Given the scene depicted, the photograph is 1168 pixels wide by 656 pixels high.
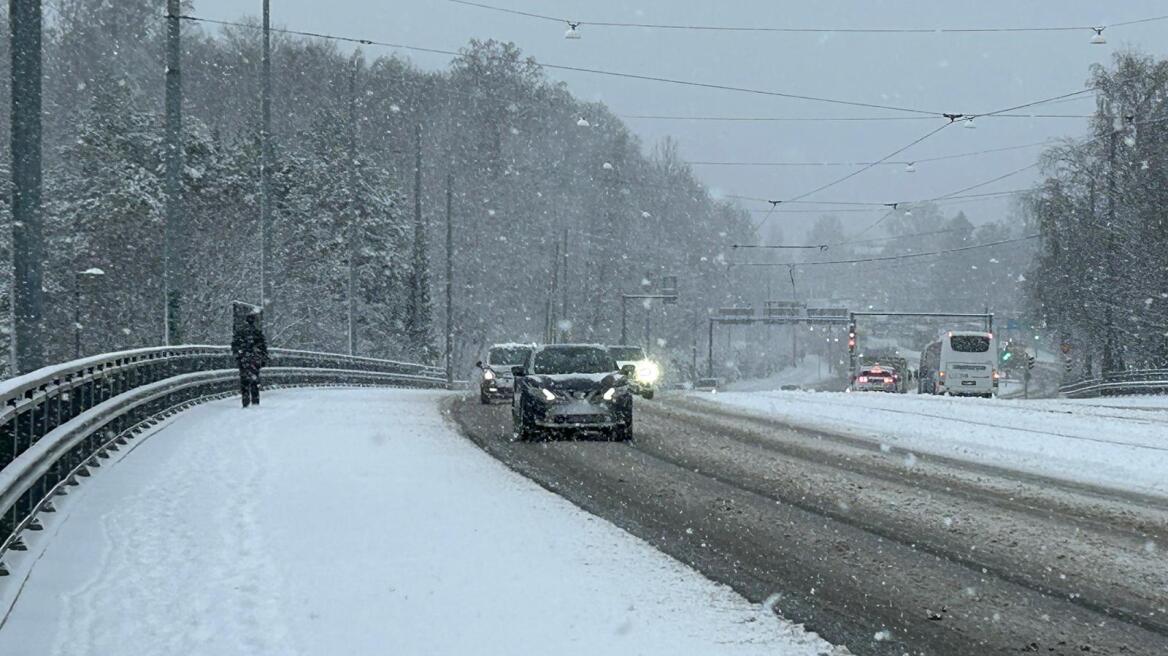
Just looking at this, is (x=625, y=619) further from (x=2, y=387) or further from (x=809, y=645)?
(x=2, y=387)

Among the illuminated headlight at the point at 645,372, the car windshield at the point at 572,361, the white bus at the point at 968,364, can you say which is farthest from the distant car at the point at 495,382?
the white bus at the point at 968,364

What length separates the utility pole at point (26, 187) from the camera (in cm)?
1235

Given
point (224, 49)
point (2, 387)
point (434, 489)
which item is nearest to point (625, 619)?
point (2, 387)

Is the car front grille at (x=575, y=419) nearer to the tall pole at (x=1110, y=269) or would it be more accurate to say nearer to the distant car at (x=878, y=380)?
the tall pole at (x=1110, y=269)

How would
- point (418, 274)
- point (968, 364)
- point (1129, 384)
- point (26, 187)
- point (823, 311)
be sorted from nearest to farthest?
point (26, 187) → point (1129, 384) → point (968, 364) → point (418, 274) → point (823, 311)

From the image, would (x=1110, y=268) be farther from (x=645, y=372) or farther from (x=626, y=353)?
(x=645, y=372)

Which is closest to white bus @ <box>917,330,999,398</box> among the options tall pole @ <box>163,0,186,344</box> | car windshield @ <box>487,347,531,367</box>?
car windshield @ <box>487,347,531,367</box>

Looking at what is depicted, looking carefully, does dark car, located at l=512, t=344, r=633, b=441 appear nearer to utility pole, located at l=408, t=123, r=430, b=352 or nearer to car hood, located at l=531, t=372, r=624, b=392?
car hood, located at l=531, t=372, r=624, b=392

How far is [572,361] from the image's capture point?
19.1 metres

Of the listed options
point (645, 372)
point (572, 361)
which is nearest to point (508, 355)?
point (645, 372)

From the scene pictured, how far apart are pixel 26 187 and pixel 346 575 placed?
6892 millimetres

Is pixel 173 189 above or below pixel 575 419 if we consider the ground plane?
above

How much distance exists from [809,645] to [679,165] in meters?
132

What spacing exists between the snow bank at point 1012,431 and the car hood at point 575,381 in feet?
14.5
